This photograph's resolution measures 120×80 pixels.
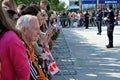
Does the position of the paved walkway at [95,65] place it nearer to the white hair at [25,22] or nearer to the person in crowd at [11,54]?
the white hair at [25,22]

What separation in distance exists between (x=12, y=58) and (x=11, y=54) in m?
0.04

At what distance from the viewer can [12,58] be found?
3.12 metres

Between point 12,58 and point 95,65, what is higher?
point 12,58

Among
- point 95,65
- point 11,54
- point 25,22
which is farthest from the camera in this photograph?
point 95,65

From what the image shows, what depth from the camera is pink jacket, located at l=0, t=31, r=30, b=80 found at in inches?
121

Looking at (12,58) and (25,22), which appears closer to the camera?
(12,58)

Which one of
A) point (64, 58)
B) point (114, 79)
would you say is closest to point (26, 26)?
point (114, 79)

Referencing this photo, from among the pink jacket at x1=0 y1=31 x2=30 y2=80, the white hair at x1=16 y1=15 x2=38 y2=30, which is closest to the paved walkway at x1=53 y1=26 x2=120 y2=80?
the white hair at x1=16 y1=15 x2=38 y2=30

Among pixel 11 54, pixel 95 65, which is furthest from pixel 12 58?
pixel 95 65

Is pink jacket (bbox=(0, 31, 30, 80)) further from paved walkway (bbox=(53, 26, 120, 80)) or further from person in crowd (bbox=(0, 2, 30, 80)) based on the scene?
paved walkway (bbox=(53, 26, 120, 80))

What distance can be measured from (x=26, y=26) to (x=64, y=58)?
8.57 metres

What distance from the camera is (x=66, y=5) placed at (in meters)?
105

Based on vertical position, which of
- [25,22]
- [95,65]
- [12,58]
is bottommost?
[95,65]

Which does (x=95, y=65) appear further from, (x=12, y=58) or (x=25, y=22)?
(x=12, y=58)
